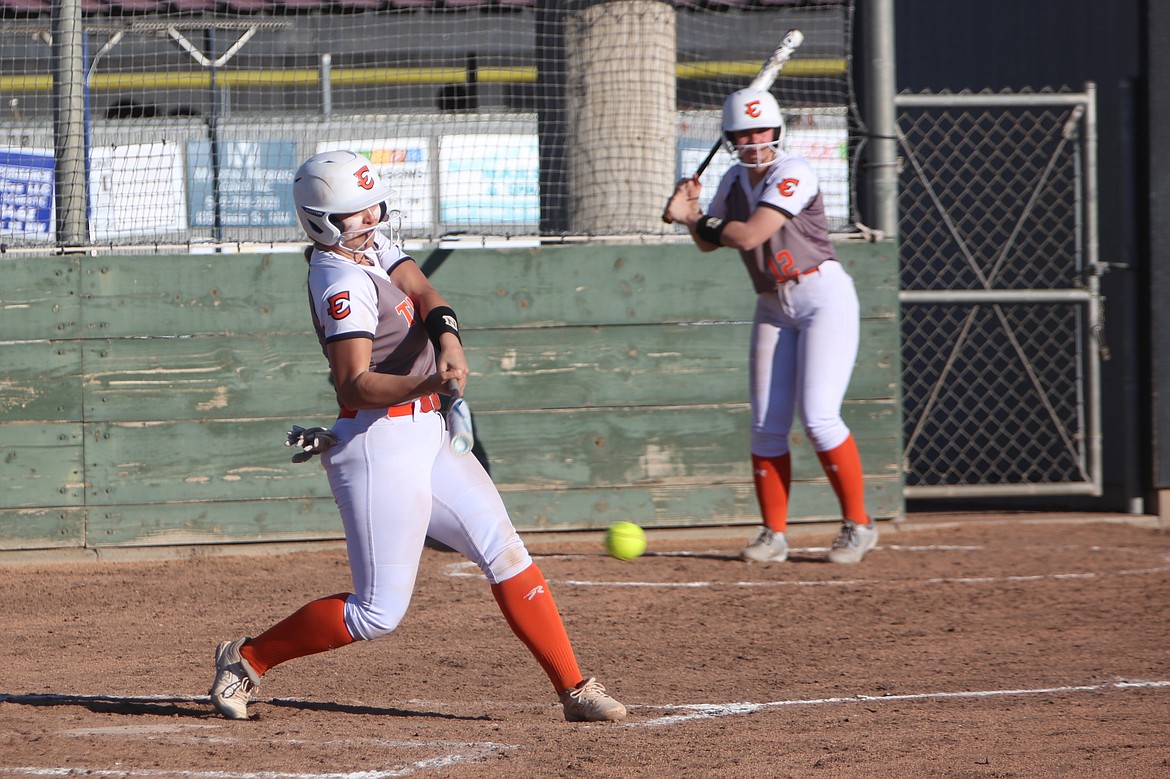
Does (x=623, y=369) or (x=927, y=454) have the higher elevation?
(x=623, y=369)

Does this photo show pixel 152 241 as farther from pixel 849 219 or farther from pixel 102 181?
pixel 849 219

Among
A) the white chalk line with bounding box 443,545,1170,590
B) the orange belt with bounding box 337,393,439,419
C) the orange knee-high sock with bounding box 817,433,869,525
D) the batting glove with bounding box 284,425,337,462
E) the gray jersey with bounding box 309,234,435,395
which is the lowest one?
the white chalk line with bounding box 443,545,1170,590

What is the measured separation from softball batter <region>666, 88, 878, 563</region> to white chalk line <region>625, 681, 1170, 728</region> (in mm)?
2500

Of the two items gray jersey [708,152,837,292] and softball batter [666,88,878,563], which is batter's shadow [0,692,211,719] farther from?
gray jersey [708,152,837,292]

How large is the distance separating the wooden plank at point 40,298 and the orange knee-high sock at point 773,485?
3612mm

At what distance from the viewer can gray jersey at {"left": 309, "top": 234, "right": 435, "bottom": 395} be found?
3775 millimetres

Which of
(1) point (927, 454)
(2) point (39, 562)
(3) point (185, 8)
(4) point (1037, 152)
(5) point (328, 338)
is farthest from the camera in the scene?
(1) point (927, 454)

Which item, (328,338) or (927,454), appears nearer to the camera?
(328,338)

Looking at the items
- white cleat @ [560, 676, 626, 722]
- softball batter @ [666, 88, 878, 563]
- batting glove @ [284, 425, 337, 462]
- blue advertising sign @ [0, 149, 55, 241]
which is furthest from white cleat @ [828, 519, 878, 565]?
blue advertising sign @ [0, 149, 55, 241]

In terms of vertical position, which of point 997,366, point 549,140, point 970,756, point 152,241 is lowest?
point 970,756

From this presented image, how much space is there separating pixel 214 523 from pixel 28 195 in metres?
2.02

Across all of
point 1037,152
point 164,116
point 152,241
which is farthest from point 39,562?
point 1037,152

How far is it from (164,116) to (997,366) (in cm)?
550

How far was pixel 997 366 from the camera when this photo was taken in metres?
9.26
